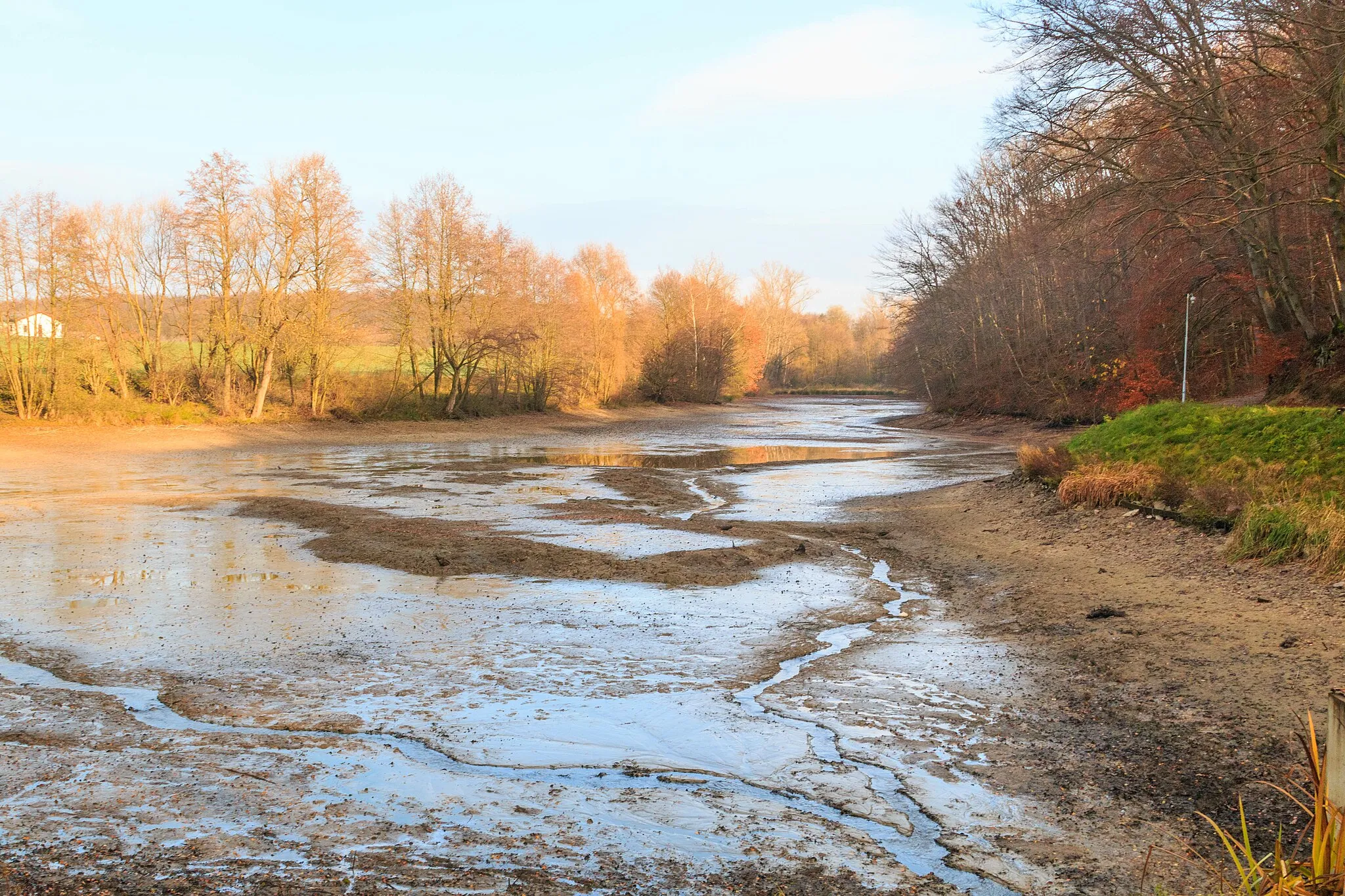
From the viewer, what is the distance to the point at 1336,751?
96.3 inches

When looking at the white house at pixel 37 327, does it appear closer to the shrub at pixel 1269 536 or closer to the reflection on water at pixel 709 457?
the reflection on water at pixel 709 457

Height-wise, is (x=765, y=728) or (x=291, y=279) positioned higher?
(x=291, y=279)

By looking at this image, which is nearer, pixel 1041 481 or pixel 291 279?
pixel 1041 481

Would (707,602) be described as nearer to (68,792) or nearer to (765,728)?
(765,728)

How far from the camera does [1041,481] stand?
656 inches

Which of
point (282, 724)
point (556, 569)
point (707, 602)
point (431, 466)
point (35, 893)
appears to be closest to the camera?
point (35, 893)

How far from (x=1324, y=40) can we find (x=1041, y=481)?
24.9 ft

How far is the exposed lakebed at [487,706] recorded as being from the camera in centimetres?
449

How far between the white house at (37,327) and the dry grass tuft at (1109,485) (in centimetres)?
3688

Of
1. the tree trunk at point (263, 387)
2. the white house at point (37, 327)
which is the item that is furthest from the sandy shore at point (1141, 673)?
the white house at point (37, 327)

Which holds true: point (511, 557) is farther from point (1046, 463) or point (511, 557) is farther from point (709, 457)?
point (709, 457)

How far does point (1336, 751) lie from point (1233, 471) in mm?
12003

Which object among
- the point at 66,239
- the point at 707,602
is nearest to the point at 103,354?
the point at 66,239

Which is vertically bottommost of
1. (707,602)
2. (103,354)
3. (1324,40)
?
(707,602)
